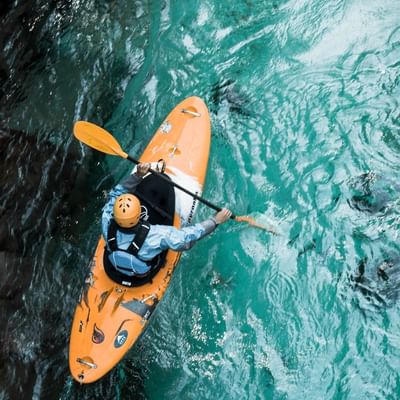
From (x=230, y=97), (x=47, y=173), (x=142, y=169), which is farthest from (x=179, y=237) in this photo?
(x=230, y=97)

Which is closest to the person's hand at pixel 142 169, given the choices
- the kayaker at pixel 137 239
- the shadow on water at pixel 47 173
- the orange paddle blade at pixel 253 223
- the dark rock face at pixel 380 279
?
the kayaker at pixel 137 239

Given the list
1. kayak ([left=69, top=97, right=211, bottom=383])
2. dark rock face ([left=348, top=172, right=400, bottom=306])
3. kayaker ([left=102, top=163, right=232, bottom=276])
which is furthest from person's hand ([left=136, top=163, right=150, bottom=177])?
dark rock face ([left=348, top=172, right=400, bottom=306])

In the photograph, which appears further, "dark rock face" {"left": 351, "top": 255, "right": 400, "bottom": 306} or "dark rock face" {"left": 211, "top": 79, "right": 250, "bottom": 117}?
"dark rock face" {"left": 211, "top": 79, "right": 250, "bottom": 117}

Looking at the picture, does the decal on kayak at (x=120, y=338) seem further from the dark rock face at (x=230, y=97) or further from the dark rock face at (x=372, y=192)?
the dark rock face at (x=230, y=97)

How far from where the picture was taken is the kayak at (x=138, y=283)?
550cm

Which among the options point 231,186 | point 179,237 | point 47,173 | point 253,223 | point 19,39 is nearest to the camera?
point 179,237

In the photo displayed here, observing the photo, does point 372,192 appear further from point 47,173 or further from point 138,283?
point 47,173

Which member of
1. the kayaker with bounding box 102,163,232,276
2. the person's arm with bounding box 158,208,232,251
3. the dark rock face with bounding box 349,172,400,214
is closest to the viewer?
the kayaker with bounding box 102,163,232,276

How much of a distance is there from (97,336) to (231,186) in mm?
2456

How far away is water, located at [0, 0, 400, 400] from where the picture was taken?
5988 mm

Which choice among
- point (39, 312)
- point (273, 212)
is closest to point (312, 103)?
point (273, 212)

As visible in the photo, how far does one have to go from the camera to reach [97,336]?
5.55 metres

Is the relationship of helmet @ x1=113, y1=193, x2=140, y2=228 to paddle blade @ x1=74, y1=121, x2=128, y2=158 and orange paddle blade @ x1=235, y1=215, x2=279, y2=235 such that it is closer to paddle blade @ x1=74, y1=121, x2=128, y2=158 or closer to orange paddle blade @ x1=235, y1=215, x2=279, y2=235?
paddle blade @ x1=74, y1=121, x2=128, y2=158

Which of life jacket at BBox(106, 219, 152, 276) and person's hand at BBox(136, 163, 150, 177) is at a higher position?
person's hand at BBox(136, 163, 150, 177)
